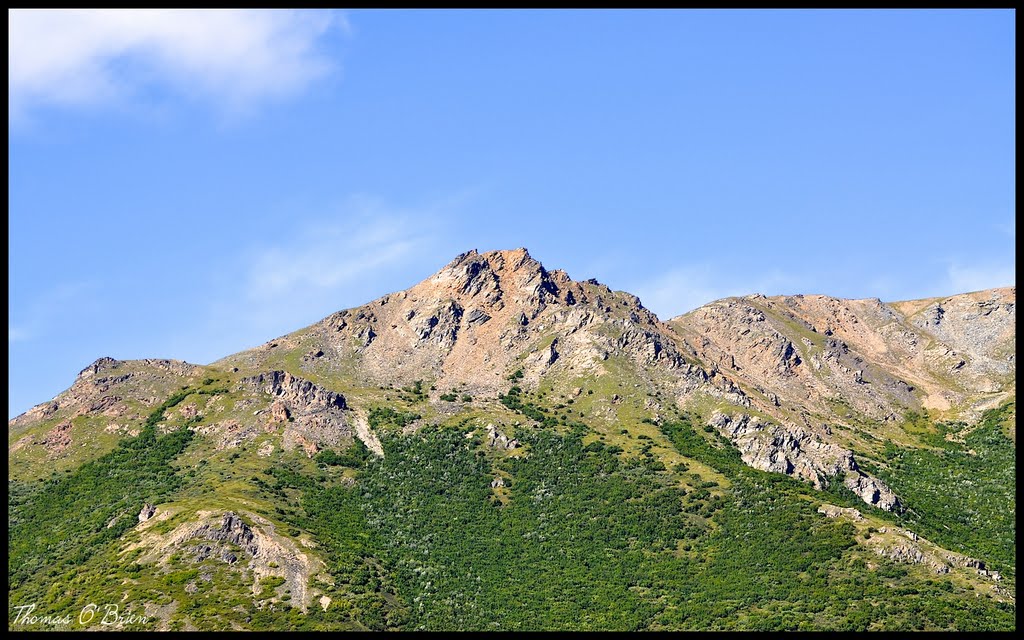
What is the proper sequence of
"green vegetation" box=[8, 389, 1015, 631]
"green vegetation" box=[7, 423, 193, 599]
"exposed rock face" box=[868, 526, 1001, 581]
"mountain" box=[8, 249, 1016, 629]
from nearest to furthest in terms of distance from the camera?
"green vegetation" box=[8, 389, 1015, 631] → "mountain" box=[8, 249, 1016, 629] → "exposed rock face" box=[868, 526, 1001, 581] → "green vegetation" box=[7, 423, 193, 599]

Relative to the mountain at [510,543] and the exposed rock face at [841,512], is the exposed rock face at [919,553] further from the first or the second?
the exposed rock face at [841,512]

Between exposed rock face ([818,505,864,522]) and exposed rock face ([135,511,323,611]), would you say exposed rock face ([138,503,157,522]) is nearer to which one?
exposed rock face ([135,511,323,611])

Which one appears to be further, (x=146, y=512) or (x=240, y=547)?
(x=146, y=512)

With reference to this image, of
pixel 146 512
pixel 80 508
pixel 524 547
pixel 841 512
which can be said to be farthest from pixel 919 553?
pixel 80 508

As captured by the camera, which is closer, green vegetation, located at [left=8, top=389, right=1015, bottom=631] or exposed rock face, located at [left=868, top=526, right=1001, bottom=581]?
green vegetation, located at [left=8, top=389, right=1015, bottom=631]

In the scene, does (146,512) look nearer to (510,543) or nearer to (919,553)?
(510,543)

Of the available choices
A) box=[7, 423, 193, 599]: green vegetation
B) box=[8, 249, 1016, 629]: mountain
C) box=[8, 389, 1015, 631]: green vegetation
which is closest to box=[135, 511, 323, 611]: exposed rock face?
box=[8, 249, 1016, 629]: mountain

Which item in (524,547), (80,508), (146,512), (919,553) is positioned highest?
(146,512)

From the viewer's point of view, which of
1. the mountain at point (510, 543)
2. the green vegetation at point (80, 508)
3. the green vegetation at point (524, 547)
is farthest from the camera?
the green vegetation at point (80, 508)

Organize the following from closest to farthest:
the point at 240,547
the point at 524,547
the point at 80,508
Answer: the point at 240,547, the point at 524,547, the point at 80,508

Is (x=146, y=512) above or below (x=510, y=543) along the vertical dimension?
above

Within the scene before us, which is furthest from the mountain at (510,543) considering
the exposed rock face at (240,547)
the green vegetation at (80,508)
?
the green vegetation at (80,508)

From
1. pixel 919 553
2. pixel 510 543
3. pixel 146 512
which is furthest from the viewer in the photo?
pixel 510 543

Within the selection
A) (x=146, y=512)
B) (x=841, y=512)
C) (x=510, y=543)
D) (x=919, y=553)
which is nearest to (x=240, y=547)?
(x=146, y=512)
